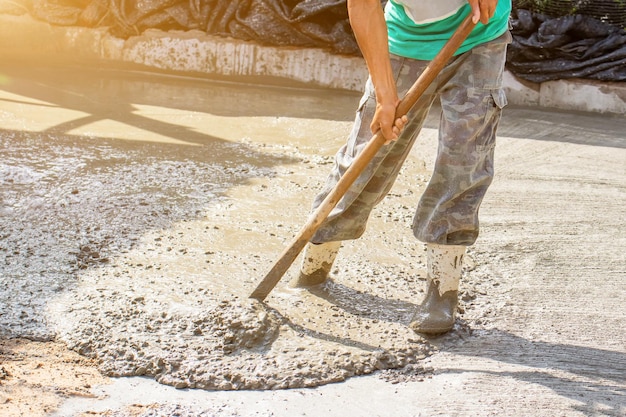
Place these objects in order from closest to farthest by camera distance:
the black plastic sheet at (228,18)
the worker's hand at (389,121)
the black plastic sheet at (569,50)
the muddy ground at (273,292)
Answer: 1. the muddy ground at (273,292)
2. the worker's hand at (389,121)
3. the black plastic sheet at (569,50)
4. the black plastic sheet at (228,18)

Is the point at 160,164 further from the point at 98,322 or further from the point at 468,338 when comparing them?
the point at 468,338

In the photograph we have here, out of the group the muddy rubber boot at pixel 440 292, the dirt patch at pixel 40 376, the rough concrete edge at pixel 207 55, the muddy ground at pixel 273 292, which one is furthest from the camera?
the rough concrete edge at pixel 207 55

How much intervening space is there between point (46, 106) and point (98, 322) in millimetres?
3737

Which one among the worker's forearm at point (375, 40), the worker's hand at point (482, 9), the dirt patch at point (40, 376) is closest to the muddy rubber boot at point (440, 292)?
the worker's forearm at point (375, 40)

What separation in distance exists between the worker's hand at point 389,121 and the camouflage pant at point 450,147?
0.14m

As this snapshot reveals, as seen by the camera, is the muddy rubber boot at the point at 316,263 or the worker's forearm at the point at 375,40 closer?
the worker's forearm at the point at 375,40

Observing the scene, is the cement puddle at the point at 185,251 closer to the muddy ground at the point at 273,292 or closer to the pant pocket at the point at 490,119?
the muddy ground at the point at 273,292

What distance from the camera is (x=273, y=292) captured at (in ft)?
10.00

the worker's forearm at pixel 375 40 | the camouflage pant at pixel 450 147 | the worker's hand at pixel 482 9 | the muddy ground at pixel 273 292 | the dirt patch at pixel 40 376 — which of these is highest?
the worker's hand at pixel 482 9

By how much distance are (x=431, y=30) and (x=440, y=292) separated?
2.94 ft

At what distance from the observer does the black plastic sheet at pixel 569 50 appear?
22.4 ft

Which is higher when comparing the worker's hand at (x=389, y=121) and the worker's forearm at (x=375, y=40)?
the worker's forearm at (x=375, y=40)

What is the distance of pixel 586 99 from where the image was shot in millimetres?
6914

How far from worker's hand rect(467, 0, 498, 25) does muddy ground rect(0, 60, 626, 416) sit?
1077 millimetres
